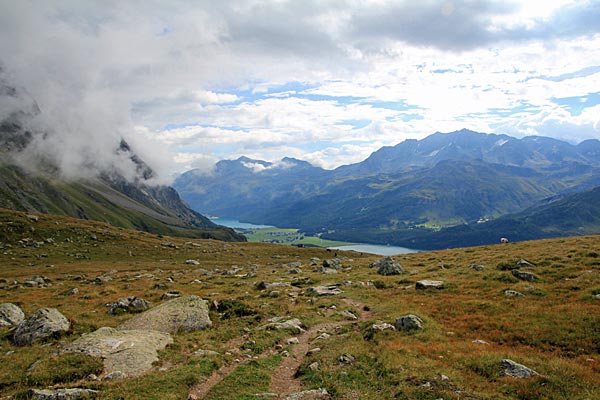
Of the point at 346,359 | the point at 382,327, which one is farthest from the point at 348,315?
the point at 346,359

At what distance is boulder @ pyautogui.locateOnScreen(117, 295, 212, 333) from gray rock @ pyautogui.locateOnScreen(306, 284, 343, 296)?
1233cm

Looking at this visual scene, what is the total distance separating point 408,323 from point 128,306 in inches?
923

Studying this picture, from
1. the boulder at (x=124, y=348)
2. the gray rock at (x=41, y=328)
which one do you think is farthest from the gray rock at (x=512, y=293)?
the gray rock at (x=41, y=328)

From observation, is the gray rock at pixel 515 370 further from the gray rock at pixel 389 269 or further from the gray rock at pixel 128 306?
the gray rock at pixel 389 269

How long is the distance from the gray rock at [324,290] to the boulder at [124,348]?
1704cm

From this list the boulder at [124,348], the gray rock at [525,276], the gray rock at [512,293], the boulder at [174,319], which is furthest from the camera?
the gray rock at [525,276]

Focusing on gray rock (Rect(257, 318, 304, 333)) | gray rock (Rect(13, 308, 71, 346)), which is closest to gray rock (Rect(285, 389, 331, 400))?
gray rock (Rect(257, 318, 304, 333))

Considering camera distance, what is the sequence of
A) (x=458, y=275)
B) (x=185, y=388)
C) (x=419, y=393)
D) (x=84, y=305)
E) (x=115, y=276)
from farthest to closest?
(x=115, y=276), (x=458, y=275), (x=84, y=305), (x=185, y=388), (x=419, y=393)

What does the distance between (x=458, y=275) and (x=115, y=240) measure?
3470 inches

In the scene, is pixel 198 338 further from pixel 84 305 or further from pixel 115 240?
pixel 115 240

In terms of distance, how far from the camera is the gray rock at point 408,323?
2203cm

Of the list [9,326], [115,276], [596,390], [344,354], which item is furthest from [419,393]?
[115,276]

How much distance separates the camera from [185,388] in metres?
15.5

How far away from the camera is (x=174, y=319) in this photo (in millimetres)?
24703
